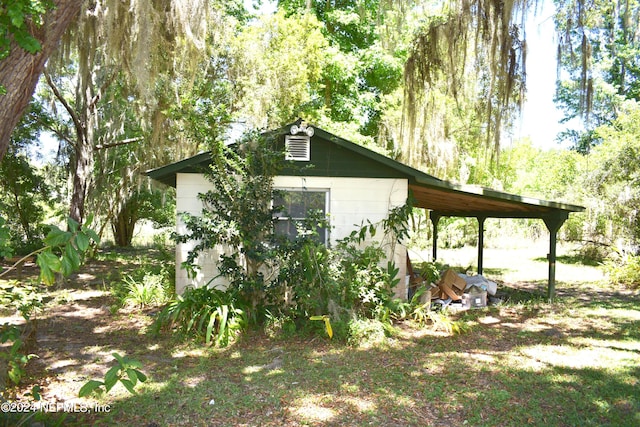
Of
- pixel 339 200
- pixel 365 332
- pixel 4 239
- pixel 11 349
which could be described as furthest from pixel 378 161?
pixel 4 239

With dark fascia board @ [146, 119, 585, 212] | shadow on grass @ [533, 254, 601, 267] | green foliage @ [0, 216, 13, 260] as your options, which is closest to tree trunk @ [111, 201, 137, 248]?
dark fascia board @ [146, 119, 585, 212]

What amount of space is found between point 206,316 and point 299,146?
3.26 meters

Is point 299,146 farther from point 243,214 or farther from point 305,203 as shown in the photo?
point 243,214

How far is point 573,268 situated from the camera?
14.7 metres

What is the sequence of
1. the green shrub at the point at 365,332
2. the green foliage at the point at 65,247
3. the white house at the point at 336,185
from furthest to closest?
the white house at the point at 336,185 → the green shrub at the point at 365,332 → the green foliage at the point at 65,247

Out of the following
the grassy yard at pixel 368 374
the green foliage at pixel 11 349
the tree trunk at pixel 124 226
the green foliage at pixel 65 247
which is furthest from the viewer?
the tree trunk at pixel 124 226

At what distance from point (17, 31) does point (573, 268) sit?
16.4 m

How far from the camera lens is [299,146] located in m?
7.56

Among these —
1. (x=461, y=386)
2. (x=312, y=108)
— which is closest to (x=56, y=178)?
(x=312, y=108)

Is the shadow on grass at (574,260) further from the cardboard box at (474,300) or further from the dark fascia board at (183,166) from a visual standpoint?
the dark fascia board at (183,166)

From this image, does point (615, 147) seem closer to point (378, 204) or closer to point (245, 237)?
point (378, 204)

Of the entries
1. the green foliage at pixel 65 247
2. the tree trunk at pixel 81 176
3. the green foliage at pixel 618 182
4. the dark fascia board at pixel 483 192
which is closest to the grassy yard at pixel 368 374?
the green foliage at pixel 65 247

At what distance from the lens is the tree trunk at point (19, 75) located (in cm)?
279

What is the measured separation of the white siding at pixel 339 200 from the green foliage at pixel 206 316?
99 cm
